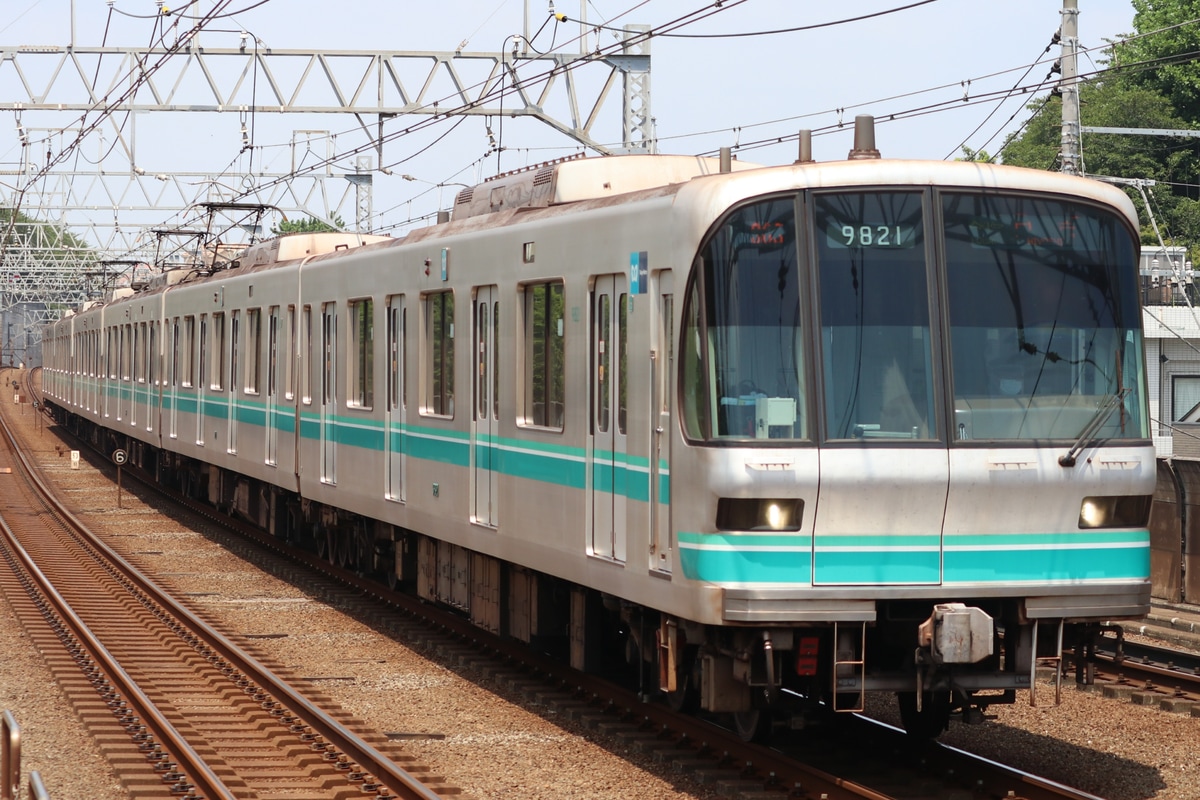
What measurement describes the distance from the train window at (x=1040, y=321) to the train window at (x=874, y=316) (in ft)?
0.53

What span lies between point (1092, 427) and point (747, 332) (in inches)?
66.1

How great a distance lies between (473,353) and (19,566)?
359 inches

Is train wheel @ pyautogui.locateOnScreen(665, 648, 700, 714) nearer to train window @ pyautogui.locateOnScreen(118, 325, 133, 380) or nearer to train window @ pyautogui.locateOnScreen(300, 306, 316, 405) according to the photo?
train window @ pyautogui.locateOnScreen(300, 306, 316, 405)

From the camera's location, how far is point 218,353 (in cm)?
2153

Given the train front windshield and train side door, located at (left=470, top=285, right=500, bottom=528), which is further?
train side door, located at (left=470, top=285, right=500, bottom=528)

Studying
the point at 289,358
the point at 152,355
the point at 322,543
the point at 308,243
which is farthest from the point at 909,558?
the point at 152,355

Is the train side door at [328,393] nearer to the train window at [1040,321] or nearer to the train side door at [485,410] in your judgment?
the train side door at [485,410]

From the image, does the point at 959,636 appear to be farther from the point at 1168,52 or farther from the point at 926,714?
the point at 1168,52

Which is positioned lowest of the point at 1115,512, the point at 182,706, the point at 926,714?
the point at 182,706

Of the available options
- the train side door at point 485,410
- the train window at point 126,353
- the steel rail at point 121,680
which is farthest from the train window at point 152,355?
the train side door at point 485,410

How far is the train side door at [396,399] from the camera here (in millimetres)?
13320

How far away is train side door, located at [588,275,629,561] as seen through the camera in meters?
9.06

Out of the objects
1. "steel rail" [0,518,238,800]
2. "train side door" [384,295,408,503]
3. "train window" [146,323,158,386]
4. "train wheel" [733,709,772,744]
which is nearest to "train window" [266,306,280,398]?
"steel rail" [0,518,238,800]

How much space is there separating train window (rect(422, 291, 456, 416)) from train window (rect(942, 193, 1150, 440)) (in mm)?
4862
